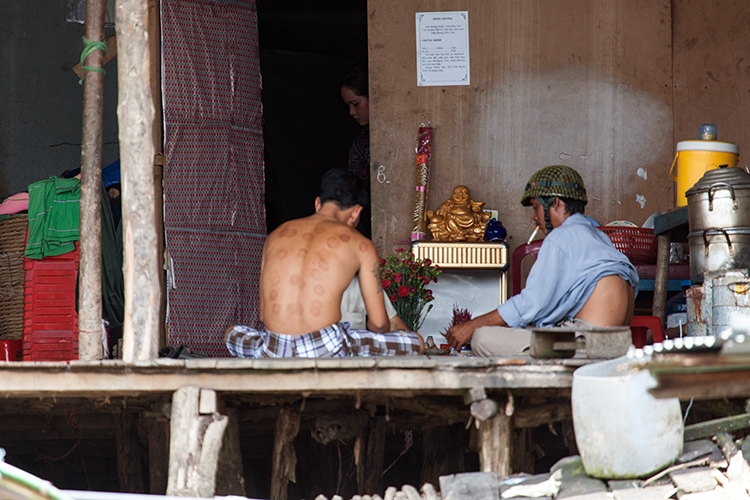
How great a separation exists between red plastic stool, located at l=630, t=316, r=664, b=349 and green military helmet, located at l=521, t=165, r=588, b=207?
2.42ft

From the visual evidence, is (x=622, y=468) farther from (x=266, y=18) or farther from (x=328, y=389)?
(x=266, y=18)

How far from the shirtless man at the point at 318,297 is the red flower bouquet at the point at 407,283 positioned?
357 mm

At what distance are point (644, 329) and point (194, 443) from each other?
2430mm

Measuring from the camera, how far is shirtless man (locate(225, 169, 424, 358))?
195 inches

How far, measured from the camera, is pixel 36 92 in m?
8.12

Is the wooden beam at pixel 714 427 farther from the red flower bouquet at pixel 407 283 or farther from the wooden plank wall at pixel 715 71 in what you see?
the wooden plank wall at pixel 715 71

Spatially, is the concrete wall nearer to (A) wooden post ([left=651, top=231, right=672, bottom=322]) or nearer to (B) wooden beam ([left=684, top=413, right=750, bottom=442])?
(A) wooden post ([left=651, top=231, right=672, bottom=322])

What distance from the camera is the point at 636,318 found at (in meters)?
5.47

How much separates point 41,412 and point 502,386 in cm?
307

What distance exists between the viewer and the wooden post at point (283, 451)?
208 inches

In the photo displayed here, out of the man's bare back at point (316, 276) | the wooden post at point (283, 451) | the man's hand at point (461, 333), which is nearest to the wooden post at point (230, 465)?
the wooden post at point (283, 451)

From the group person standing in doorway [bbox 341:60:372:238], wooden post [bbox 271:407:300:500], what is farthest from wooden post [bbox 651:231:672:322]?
person standing in doorway [bbox 341:60:372:238]

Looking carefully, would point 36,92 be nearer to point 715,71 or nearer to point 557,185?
point 557,185

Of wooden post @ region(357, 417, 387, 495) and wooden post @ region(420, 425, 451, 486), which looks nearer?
wooden post @ region(357, 417, 387, 495)
